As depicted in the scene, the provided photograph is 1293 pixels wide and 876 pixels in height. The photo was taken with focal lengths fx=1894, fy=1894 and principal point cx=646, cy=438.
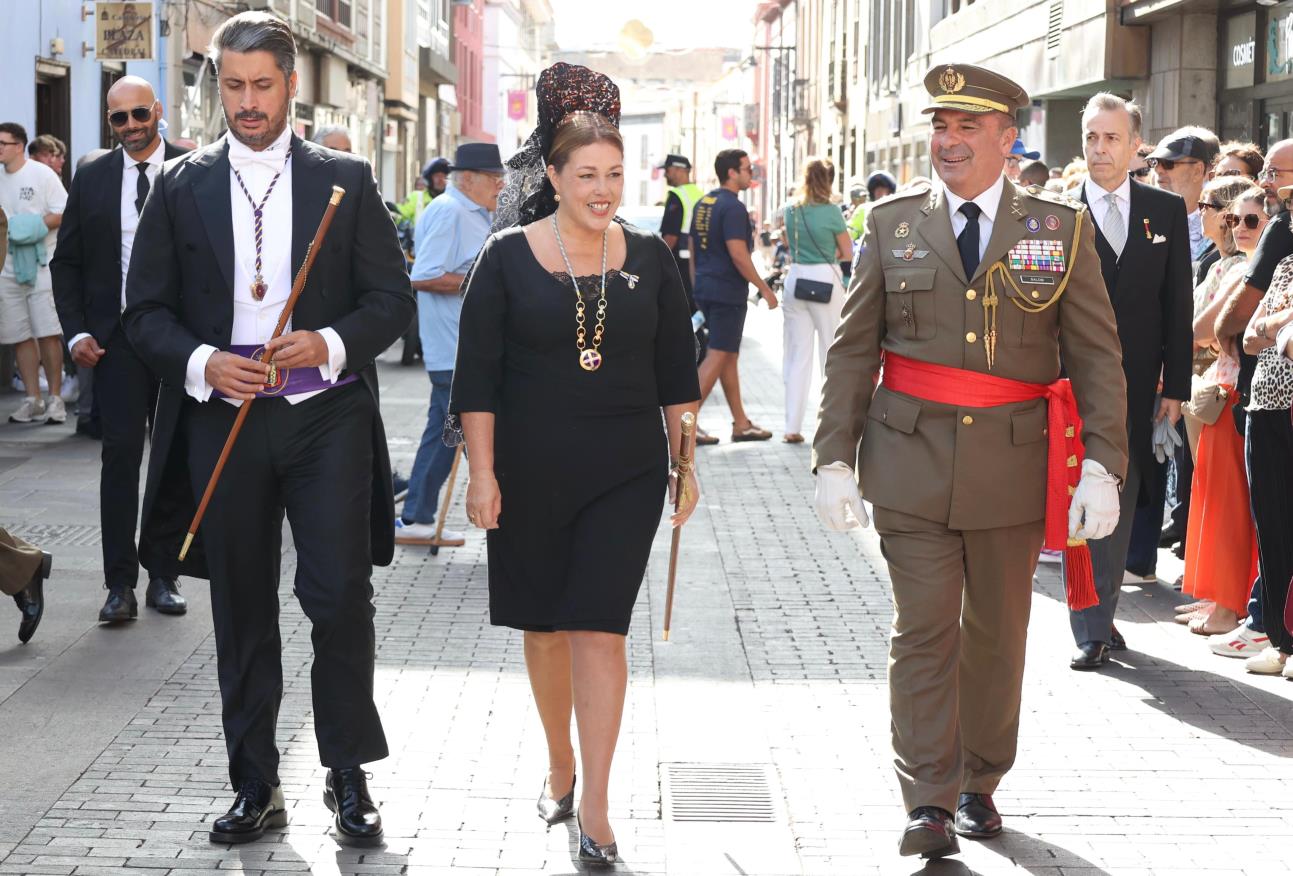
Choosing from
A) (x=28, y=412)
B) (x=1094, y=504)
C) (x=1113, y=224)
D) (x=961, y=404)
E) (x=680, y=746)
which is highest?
(x=1113, y=224)

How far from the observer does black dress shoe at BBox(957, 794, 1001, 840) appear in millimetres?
5059

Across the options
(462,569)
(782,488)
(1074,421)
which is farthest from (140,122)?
(782,488)

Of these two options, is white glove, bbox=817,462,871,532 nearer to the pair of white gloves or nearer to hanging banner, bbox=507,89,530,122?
the pair of white gloves

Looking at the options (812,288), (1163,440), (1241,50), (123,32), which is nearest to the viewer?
(1163,440)

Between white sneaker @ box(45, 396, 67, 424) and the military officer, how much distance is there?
33.6ft

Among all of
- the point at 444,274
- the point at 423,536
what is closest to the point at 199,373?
the point at 444,274

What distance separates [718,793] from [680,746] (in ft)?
1.67

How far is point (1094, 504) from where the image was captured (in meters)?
4.87

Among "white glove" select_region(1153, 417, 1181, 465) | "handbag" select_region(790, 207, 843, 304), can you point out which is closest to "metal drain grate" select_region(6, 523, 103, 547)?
"white glove" select_region(1153, 417, 1181, 465)

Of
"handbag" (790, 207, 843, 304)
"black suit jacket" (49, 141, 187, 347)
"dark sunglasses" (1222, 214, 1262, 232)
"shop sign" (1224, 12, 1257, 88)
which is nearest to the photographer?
"dark sunglasses" (1222, 214, 1262, 232)

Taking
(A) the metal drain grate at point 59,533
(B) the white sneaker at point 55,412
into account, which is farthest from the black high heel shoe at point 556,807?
(B) the white sneaker at point 55,412

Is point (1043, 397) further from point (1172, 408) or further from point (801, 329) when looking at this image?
point (801, 329)

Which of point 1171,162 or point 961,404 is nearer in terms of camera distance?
point 961,404

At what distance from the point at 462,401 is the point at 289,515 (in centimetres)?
60
